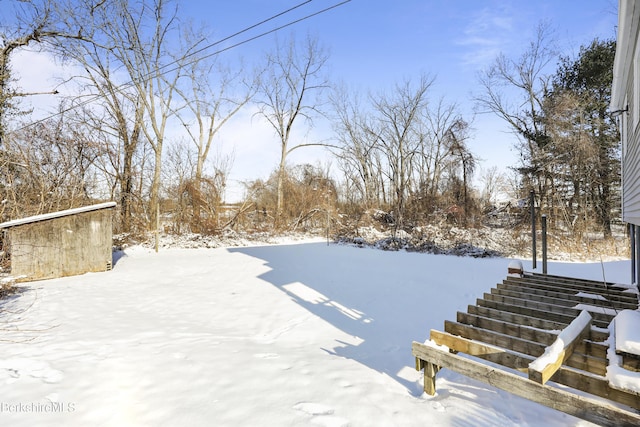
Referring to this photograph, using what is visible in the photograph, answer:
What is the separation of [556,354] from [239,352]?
3.07 m

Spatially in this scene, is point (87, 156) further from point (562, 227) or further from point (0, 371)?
point (562, 227)

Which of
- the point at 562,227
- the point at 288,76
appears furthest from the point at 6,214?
the point at 562,227

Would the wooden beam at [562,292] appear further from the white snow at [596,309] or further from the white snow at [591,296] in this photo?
the white snow at [596,309]

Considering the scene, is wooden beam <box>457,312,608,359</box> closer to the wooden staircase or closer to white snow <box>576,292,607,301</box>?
the wooden staircase

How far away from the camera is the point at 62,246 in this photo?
7340 millimetres

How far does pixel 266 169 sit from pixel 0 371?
57.2 ft

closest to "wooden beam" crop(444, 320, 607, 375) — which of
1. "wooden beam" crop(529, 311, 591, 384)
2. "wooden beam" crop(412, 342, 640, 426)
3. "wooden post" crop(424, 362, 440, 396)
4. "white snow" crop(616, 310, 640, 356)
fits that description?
"wooden beam" crop(529, 311, 591, 384)

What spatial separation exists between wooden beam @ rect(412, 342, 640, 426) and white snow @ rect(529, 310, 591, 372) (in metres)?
0.15

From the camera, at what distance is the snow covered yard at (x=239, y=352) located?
7.60 ft

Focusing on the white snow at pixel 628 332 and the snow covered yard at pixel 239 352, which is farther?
the snow covered yard at pixel 239 352

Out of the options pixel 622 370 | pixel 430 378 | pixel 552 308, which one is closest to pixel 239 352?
pixel 430 378

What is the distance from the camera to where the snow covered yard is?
2316 mm

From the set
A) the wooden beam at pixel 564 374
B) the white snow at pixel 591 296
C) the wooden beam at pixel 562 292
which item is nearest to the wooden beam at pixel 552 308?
the wooden beam at pixel 562 292

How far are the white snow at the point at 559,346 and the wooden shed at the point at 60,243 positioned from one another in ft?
30.5
